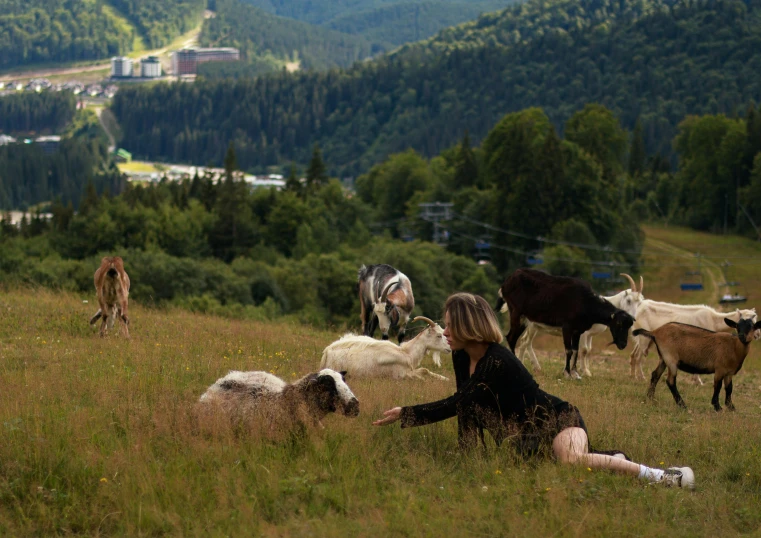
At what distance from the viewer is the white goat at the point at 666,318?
1967 centimetres

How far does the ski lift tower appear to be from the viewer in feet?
339

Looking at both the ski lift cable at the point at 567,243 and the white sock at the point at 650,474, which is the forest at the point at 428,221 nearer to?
the ski lift cable at the point at 567,243

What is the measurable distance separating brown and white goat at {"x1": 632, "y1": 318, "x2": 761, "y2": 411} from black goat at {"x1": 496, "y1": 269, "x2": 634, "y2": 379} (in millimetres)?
2984

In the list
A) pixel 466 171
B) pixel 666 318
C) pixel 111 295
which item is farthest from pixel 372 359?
pixel 466 171

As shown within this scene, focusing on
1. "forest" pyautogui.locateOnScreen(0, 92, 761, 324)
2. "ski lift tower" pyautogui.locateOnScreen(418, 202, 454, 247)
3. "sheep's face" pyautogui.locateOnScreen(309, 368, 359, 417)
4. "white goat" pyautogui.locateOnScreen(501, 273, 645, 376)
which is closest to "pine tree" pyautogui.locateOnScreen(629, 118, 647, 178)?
"forest" pyautogui.locateOnScreen(0, 92, 761, 324)

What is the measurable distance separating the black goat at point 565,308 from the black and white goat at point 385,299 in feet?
6.42

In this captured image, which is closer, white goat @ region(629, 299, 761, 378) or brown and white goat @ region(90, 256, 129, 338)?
brown and white goat @ region(90, 256, 129, 338)

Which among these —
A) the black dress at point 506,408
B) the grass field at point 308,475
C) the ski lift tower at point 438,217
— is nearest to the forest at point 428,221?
the ski lift tower at point 438,217

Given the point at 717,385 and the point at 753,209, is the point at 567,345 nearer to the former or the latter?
the point at 717,385

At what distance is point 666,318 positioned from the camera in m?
20.3

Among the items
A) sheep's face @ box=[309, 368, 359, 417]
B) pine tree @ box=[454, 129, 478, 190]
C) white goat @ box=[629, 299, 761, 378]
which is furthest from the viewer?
pine tree @ box=[454, 129, 478, 190]

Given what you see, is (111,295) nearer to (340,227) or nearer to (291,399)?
(291,399)

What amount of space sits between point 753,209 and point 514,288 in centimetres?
9461

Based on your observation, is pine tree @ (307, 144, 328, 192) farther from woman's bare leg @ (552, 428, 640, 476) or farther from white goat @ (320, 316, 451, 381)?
woman's bare leg @ (552, 428, 640, 476)
